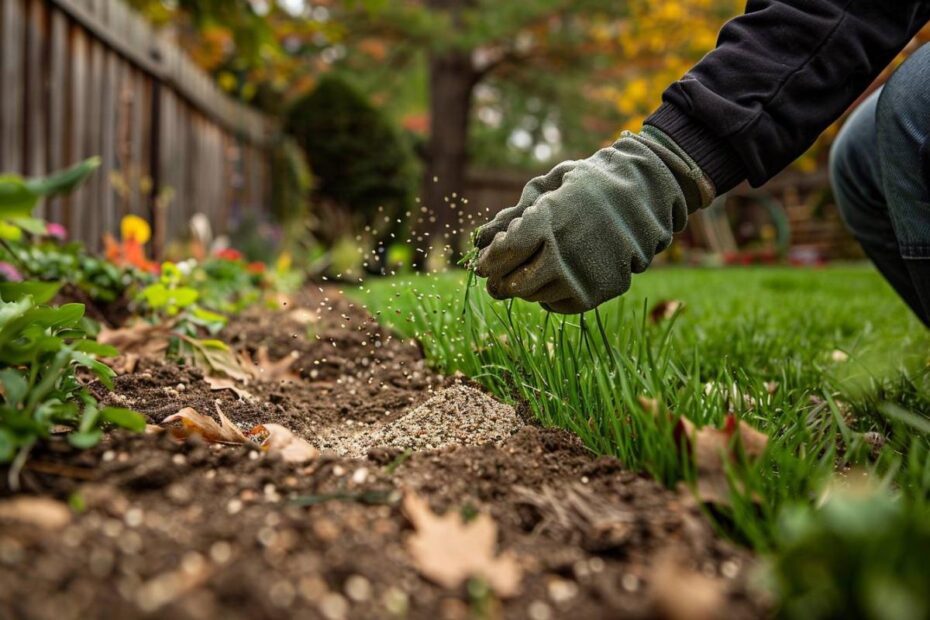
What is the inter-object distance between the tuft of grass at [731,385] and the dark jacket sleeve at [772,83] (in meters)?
0.35

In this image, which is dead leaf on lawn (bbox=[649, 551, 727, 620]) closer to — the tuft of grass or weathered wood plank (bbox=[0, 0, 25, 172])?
the tuft of grass

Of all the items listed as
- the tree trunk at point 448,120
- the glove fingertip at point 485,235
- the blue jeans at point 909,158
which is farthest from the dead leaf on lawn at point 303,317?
the tree trunk at point 448,120

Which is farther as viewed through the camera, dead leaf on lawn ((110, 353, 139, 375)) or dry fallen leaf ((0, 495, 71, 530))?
dead leaf on lawn ((110, 353, 139, 375))

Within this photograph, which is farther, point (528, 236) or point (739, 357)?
point (739, 357)

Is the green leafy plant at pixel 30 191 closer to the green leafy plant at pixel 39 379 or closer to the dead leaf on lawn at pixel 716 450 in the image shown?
the green leafy plant at pixel 39 379

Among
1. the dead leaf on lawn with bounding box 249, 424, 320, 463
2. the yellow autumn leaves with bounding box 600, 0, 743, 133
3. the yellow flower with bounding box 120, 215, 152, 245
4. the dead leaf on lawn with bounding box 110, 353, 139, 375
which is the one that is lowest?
the dead leaf on lawn with bounding box 110, 353, 139, 375

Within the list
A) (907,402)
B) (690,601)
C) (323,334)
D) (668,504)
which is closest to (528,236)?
(668,504)

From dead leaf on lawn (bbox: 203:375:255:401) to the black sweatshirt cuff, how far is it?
1134 mm

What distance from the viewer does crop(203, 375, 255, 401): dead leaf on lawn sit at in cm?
180

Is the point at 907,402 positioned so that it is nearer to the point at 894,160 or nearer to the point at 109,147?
the point at 894,160

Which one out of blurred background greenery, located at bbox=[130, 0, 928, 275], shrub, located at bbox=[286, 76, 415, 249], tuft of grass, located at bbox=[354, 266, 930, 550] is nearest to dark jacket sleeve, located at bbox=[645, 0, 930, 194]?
tuft of grass, located at bbox=[354, 266, 930, 550]

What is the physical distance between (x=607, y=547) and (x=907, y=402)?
1.22 m

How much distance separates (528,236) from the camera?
4.35 feet

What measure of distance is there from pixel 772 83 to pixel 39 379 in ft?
4.63
